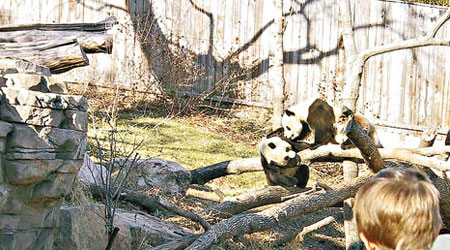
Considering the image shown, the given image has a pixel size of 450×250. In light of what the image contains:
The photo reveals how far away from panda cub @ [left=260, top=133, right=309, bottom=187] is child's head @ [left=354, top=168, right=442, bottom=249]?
3.80 m

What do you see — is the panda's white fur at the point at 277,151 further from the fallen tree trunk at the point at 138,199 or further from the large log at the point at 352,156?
the fallen tree trunk at the point at 138,199

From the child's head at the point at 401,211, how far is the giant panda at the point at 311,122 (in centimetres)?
338

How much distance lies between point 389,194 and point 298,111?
11.8 feet

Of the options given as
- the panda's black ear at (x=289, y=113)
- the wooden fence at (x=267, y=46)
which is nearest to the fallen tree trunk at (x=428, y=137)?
the panda's black ear at (x=289, y=113)

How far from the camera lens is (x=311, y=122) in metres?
6.12

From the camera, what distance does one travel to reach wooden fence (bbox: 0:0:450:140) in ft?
42.1

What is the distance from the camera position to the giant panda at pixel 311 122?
5949 millimetres

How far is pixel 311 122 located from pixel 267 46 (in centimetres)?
719

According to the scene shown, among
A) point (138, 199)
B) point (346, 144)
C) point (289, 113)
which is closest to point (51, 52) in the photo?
point (138, 199)

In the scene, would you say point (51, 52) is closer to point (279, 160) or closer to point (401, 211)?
point (279, 160)

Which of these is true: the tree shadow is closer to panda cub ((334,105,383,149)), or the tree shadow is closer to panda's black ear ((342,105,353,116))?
panda cub ((334,105,383,149))

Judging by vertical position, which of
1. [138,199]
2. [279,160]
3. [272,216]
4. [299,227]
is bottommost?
[299,227]

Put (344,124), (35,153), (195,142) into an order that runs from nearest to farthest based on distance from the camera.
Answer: (35,153) < (344,124) < (195,142)

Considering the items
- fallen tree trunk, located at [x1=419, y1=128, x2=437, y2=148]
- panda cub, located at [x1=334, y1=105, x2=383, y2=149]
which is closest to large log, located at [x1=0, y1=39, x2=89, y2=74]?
panda cub, located at [x1=334, y1=105, x2=383, y2=149]
